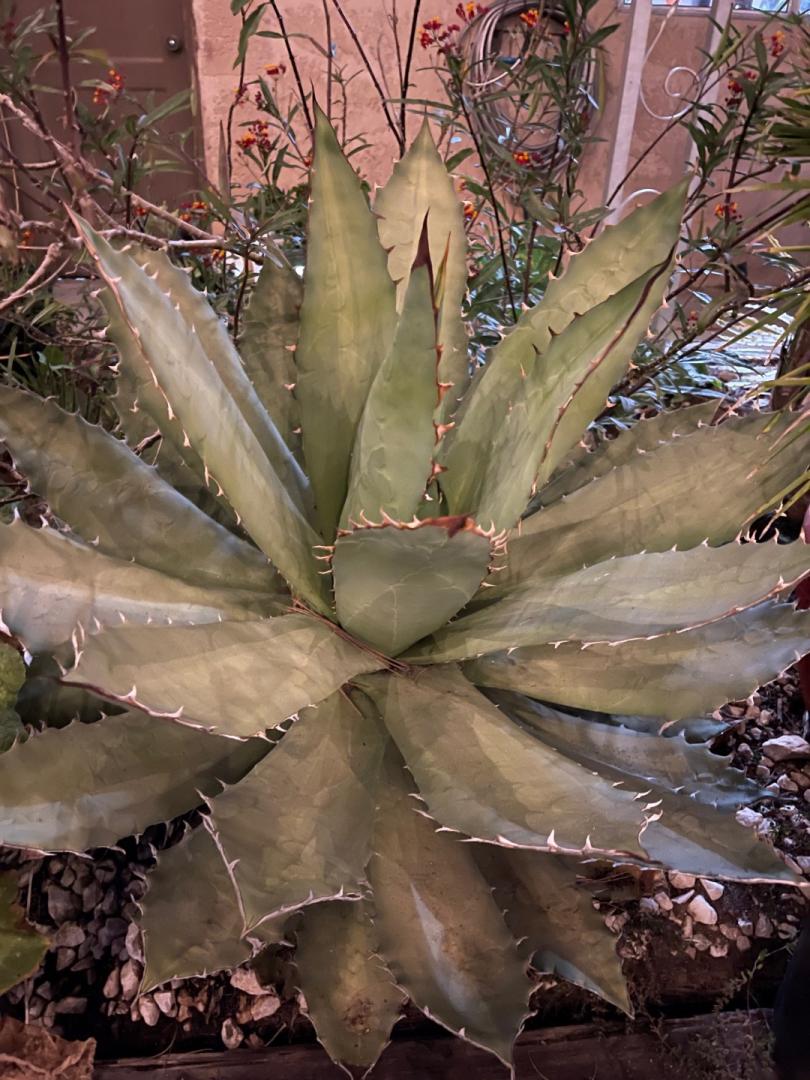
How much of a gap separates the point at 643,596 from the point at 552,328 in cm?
24

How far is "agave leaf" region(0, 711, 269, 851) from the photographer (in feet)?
1.76

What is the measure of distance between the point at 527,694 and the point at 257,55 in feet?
6.84

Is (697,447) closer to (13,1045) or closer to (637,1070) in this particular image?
(637,1070)

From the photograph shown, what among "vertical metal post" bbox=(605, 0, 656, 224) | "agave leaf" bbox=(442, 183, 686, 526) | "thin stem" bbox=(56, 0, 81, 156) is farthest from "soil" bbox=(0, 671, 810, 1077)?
"vertical metal post" bbox=(605, 0, 656, 224)

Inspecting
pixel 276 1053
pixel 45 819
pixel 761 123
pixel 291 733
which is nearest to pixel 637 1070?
pixel 276 1053

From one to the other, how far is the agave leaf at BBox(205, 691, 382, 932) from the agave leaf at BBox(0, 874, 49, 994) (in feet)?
0.71

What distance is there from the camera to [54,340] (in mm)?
1067

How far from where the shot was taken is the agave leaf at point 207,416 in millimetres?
534

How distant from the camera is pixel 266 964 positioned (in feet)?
2.30

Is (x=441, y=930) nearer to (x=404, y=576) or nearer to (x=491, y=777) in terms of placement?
(x=491, y=777)

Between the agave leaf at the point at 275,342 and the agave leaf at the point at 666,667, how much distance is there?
1.04 ft

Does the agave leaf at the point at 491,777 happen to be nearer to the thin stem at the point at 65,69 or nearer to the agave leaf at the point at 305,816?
the agave leaf at the point at 305,816

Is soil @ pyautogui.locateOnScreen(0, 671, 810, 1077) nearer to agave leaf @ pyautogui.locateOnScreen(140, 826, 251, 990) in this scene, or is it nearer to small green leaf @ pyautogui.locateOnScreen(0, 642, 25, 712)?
agave leaf @ pyautogui.locateOnScreen(140, 826, 251, 990)

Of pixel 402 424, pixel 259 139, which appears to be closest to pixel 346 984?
pixel 402 424
